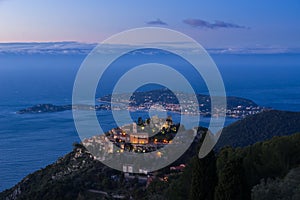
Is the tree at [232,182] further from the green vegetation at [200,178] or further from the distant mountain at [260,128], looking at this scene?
the distant mountain at [260,128]

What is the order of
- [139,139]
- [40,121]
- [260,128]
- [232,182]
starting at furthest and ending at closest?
[40,121] → [260,128] → [139,139] → [232,182]

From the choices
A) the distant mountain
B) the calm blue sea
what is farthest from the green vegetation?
the calm blue sea

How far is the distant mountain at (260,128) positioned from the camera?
22672 millimetres

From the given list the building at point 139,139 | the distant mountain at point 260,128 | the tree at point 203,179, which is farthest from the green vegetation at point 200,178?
the building at point 139,139

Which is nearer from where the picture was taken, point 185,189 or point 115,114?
point 185,189

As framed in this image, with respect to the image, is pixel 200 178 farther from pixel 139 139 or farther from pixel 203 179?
pixel 139 139

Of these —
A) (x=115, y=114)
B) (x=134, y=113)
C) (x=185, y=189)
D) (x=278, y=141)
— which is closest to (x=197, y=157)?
(x=185, y=189)

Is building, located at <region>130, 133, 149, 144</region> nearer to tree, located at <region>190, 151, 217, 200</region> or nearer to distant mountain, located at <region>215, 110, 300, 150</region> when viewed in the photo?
distant mountain, located at <region>215, 110, 300, 150</region>

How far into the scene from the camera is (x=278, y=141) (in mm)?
10078

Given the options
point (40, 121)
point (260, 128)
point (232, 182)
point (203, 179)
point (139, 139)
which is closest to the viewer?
point (232, 182)

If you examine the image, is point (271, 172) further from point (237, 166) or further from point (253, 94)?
point (253, 94)

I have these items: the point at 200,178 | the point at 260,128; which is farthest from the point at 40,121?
the point at 200,178

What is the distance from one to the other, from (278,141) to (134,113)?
1248 inches

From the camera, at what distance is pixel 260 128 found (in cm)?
2453
